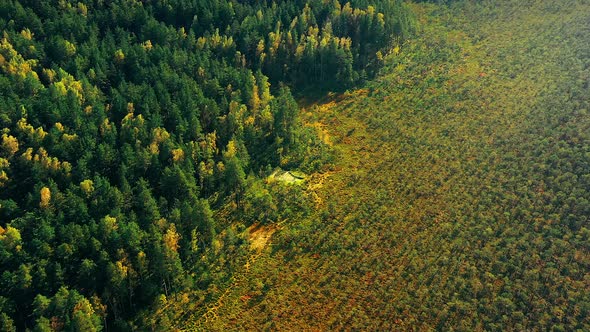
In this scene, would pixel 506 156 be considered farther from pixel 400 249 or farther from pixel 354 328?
pixel 354 328

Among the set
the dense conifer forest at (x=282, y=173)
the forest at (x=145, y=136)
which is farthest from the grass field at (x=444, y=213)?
the forest at (x=145, y=136)

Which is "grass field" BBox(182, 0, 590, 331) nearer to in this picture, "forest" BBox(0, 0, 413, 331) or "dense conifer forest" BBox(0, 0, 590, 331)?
"dense conifer forest" BBox(0, 0, 590, 331)

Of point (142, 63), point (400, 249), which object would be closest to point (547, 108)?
point (400, 249)

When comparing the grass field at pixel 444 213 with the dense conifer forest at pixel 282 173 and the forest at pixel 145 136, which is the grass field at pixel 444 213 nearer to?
the dense conifer forest at pixel 282 173

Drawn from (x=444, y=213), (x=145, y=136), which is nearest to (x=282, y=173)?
(x=145, y=136)

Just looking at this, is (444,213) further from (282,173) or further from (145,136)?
(145,136)
